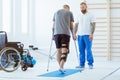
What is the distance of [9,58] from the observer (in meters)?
5.23

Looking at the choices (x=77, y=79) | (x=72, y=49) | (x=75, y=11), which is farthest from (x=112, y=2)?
(x=77, y=79)

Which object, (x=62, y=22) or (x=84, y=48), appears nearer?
(x=62, y=22)

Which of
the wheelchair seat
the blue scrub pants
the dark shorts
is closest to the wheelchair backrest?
the wheelchair seat

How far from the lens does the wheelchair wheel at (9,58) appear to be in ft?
17.0

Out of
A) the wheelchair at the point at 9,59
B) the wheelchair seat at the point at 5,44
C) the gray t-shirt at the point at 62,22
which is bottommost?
the wheelchair at the point at 9,59

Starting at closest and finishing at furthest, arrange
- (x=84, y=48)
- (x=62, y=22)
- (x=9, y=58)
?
(x=62, y=22) → (x=9, y=58) → (x=84, y=48)

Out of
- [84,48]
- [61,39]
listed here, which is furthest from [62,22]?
[84,48]

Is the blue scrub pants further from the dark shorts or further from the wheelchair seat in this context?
the wheelchair seat

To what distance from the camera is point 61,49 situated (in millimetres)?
4980

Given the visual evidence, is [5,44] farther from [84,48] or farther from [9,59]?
[84,48]

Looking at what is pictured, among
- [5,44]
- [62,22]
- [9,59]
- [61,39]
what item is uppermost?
[62,22]

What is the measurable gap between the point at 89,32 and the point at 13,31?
387 cm

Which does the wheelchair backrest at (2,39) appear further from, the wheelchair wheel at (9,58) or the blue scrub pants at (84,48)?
the blue scrub pants at (84,48)

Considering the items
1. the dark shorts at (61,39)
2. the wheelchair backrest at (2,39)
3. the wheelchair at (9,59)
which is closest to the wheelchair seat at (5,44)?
the wheelchair backrest at (2,39)
